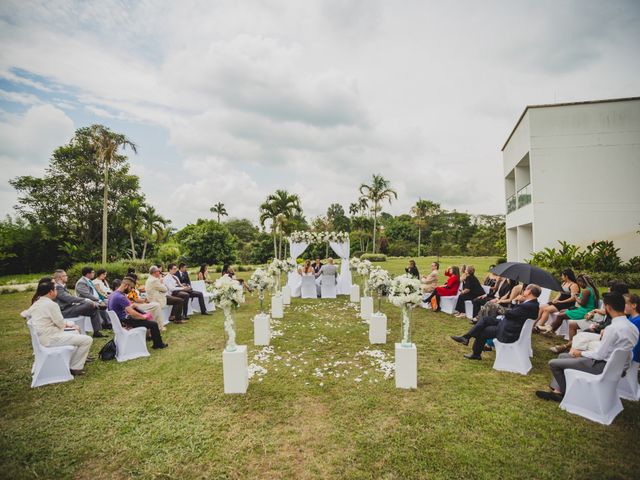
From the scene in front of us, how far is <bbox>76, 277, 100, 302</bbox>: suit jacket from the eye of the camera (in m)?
7.29

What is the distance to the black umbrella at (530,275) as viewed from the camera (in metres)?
5.57

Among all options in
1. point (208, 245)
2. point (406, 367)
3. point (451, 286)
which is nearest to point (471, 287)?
point (451, 286)

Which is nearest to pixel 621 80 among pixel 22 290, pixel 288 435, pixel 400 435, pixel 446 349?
pixel 446 349

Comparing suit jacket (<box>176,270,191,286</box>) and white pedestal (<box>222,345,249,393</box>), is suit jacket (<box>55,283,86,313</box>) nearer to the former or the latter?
suit jacket (<box>176,270,191,286</box>)

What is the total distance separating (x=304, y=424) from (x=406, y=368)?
5.32 feet

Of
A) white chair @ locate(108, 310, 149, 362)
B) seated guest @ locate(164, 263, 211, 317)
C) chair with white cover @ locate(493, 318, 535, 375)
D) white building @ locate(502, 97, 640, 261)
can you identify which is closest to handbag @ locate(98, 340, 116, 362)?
white chair @ locate(108, 310, 149, 362)

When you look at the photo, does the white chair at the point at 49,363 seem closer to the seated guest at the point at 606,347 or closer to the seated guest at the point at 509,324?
the seated guest at the point at 509,324

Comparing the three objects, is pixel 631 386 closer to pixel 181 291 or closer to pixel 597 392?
pixel 597 392

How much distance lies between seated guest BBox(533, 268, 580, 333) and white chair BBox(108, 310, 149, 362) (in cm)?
816

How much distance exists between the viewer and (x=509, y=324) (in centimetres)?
489

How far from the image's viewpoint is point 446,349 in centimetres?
593

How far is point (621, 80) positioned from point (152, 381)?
16281mm

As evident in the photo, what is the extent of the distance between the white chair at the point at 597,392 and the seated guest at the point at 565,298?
9.73 ft

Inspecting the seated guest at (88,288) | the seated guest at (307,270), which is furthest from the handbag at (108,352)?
the seated guest at (307,270)
